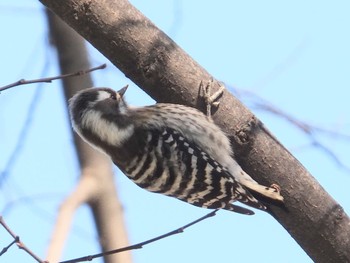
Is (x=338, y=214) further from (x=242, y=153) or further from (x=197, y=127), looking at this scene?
(x=197, y=127)

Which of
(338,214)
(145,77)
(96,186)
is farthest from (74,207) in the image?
(338,214)

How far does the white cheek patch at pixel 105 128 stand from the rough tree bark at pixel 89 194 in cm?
59

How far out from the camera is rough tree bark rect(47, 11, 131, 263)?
10.4ft

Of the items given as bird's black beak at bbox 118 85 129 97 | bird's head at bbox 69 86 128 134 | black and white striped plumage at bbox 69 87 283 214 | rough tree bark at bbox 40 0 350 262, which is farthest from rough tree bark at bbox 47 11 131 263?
bird's black beak at bbox 118 85 129 97

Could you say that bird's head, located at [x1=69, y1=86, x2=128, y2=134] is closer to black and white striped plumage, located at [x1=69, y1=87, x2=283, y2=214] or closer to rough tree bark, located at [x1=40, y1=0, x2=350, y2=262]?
black and white striped plumage, located at [x1=69, y1=87, x2=283, y2=214]

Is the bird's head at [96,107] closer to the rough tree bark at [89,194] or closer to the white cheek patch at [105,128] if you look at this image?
the white cheek patch at [105,128]

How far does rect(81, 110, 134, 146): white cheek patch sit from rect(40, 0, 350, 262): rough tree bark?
59 centimetres

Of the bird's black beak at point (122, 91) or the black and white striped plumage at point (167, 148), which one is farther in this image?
the bird's black beak at point (122, 91)

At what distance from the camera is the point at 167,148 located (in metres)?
4.39

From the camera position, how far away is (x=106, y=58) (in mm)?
3758

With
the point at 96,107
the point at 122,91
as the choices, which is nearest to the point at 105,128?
the point at 96,107

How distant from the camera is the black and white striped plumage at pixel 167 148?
428 centimetres

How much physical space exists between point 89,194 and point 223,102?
3.15 feet

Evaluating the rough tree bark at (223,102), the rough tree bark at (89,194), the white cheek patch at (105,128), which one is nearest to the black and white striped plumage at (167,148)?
the white cheek patch at (105,128)
